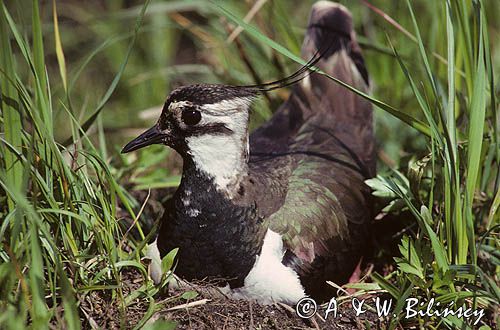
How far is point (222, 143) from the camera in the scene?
124 inches

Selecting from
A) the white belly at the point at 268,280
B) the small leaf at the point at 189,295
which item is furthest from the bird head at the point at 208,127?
the small leaf at the point at 189,295

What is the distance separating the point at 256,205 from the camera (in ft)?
10.7

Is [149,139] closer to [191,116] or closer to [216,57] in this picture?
[191,116]

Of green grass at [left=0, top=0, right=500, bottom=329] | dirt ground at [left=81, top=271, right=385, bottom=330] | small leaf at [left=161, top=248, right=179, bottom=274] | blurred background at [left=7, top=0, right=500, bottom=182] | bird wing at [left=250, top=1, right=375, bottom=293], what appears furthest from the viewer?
blurred background at [left=7, top=0, right=500, bottom=182]

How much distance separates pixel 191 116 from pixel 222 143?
177 mm

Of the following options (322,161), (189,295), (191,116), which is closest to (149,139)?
(191,116)

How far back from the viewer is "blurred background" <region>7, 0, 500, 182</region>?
14.6 feet

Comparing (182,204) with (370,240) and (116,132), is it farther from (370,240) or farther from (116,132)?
(116,132)

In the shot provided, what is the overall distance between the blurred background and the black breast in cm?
74

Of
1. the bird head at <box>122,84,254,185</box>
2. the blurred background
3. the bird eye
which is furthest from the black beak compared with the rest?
the blurred background

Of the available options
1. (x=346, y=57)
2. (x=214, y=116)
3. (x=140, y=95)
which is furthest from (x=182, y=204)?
(x=140, y=95)

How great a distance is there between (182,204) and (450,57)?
131cm

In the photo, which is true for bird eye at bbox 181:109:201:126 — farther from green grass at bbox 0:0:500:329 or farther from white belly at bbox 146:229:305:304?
white belly at bbox 146:229:305:304

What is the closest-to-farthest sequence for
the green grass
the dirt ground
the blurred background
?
the green grass < the dirt ground < the blurred background
